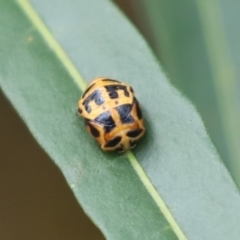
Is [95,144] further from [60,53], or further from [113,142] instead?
[60,53]

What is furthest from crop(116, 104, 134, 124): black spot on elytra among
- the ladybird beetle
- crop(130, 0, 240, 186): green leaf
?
crop(130, 0, 240, 186): green leaf

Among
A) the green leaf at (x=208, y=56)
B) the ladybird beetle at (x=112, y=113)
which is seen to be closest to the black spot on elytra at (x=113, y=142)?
the ladybird beetle at (x=112, y=113)

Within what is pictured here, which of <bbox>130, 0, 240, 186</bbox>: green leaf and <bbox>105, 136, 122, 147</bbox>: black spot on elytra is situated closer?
<bbox>105, 136, 122, 147</bbox>: black spot on elytra

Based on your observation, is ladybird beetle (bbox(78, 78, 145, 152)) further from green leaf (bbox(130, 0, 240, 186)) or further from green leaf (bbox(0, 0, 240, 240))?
green leaf (bbox(130, 0, 240, 186))

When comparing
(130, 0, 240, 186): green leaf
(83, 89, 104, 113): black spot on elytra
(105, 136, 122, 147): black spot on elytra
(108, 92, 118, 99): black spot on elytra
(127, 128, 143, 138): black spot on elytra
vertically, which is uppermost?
(83, 89, 104, 113): black spot on elytra

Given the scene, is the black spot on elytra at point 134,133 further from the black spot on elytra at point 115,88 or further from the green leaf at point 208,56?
the green leaf at point 208,56

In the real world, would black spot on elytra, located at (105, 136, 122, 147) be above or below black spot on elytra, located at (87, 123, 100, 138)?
below

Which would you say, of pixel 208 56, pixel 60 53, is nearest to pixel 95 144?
pixel 60 53
